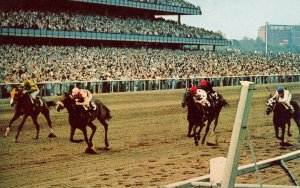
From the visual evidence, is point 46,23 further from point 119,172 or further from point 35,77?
point 119,172

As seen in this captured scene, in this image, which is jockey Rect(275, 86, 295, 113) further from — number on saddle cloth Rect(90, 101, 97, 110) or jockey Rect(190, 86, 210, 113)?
number on saddle cloth Rect(90, 101, 97, 110)

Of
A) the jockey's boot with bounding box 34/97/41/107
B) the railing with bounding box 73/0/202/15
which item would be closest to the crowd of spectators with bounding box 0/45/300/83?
the railing with bounding box 73/0/202/15

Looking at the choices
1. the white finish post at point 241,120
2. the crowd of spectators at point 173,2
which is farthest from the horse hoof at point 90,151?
the crowd of spectators at point 173,2

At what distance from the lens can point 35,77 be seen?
20.6 metres

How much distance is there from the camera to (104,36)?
3312 cm

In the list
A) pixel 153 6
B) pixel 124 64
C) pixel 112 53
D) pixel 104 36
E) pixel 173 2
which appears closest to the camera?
pixel 124 64

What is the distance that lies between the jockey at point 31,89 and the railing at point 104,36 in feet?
47.9

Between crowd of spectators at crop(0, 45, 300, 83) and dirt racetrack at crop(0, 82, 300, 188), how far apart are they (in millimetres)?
4435

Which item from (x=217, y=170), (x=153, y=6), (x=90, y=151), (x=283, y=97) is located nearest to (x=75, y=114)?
(x=90, y=151)

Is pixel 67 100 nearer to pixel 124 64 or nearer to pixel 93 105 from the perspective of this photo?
pixel 93 105

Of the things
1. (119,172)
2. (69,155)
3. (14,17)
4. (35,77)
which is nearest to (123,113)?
(35,77)

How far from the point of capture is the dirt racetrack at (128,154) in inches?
289

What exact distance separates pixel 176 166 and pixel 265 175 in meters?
1.52

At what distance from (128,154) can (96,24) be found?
24.2 m
